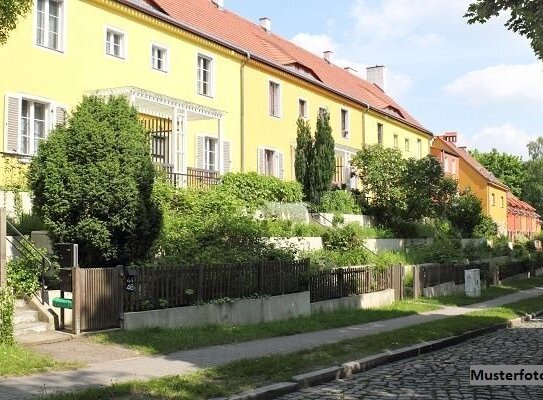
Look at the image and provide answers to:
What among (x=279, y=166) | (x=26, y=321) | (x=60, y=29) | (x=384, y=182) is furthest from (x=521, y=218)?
(x=26, y=321)

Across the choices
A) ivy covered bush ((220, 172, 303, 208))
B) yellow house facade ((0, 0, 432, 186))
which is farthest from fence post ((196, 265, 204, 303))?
ivy covered bush ((220, 172, 303, 208))

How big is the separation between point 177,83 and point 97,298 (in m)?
14.2

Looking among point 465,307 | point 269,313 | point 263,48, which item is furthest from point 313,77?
point 269,313

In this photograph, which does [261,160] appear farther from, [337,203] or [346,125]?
[346,125]

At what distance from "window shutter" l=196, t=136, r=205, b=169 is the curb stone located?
1294 cm

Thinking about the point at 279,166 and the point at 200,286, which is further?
the point at 279,166

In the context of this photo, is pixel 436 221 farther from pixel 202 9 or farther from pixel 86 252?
pixel 86 252

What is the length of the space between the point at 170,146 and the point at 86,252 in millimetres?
10601

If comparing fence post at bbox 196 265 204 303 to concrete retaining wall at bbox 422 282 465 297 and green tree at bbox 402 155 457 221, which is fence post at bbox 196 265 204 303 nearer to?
concrete retaining wall at bbox 422 282 465 297

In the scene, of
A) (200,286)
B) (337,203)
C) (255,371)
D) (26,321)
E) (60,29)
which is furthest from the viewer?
(337,203)

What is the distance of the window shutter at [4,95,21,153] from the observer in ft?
55.3

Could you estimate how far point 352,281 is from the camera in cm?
1794

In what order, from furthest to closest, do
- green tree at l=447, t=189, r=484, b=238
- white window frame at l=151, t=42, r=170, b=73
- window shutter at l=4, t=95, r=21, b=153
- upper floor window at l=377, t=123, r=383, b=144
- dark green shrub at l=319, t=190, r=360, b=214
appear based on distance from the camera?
upper floor window at l=377, t=123, r=383, b=144 → green tree at l=447, t=189, r=484, b=238 → dark green shrub at l=319, t=190, r=360, b=214 → white window frame at l=151, t=42, r=170, b=73 → window shutter at l=4, t=95, r=21, b=153

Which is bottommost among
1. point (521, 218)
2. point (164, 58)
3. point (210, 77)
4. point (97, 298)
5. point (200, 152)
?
point (97, 298)
